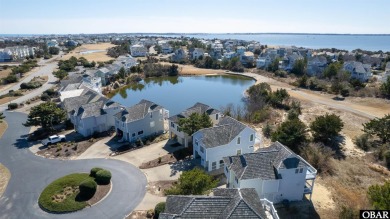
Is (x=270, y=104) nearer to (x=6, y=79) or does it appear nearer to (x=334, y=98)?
(x=334, y=98)

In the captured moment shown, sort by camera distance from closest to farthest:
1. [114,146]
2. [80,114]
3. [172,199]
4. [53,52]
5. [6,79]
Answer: [172,199] → [114,146] → [80,114] → [6,79] → [53,52]

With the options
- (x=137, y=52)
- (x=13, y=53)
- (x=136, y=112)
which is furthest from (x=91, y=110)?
(x=13, y=53)

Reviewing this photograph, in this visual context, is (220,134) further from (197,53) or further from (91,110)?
(197,53)

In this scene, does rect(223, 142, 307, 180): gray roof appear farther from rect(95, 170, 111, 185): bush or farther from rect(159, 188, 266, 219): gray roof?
rect(95, 170, 111, 185): bush

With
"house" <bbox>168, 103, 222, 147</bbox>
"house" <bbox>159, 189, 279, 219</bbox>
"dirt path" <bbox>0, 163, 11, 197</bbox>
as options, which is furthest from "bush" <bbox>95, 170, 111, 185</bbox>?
"house" <bbox>159, 189, 279, 219</bbox>

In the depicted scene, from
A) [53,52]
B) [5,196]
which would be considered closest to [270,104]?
[5,196]

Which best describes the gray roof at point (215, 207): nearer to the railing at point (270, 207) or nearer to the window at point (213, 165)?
the railing at point (270, 207)

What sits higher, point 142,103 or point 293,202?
point 142,103

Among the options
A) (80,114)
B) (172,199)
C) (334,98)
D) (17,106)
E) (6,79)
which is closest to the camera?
(172,199)
